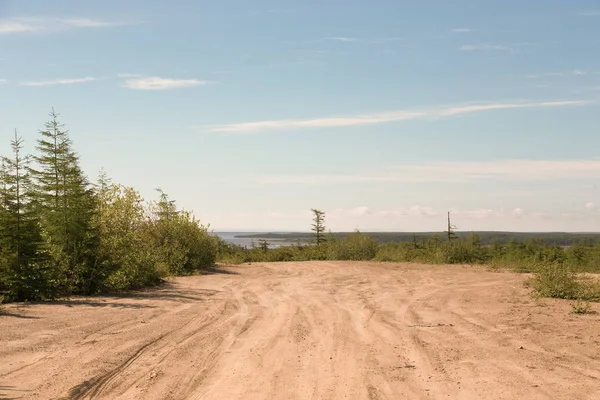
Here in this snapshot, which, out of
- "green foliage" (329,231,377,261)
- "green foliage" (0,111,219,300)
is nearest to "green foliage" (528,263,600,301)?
"green foliage" (0,111,219,300)

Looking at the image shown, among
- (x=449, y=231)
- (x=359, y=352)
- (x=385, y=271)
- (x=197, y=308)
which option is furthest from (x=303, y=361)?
(x=449, y=231)

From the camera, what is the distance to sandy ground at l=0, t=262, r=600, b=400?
26.1 ft

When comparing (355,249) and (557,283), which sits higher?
(355,249)

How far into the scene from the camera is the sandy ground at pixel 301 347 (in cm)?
797

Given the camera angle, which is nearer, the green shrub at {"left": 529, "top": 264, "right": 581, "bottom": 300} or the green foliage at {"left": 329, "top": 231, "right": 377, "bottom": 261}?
the green shrub at {"left": 529, "top": 264, "right": 581, "bottom": 300}

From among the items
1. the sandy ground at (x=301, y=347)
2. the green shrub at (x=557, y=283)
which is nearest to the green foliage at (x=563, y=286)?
the green shrub at (x=557, y=283)

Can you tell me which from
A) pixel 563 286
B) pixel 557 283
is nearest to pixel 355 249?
pixel 557 283

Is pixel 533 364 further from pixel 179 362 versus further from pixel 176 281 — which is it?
pixel 176 281

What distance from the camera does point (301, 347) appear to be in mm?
10594

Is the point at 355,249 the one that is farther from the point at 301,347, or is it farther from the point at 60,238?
the point at 301,347

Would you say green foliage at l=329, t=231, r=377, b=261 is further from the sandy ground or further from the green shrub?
the green shrub

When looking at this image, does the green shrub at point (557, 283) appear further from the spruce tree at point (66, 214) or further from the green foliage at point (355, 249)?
the green foliage at point (355, 249)

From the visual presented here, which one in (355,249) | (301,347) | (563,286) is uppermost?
(355,249)

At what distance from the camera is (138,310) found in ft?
49.8
